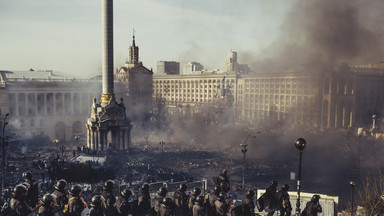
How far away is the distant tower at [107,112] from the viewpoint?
129ft

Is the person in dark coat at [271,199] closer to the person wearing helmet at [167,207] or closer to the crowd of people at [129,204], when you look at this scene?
the crowd of people at [129,204]

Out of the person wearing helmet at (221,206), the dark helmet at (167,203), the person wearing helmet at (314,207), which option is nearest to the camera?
the dark helmet at (167,203)

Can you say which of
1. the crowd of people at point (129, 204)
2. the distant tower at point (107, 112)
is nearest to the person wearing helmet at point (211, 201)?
the crowd of people at point (129, 204)

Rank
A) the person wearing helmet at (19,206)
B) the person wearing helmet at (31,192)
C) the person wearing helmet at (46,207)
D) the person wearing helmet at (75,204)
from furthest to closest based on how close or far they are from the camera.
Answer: the person wearing helmet at (31,192) < the person wearing helmet at (75,204) < the person wearing helmet at (19,206) < the person wearing helmet at (46,207)

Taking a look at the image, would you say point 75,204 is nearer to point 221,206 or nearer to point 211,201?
point 221,206

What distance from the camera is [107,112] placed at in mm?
40344

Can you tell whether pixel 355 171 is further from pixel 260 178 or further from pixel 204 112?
pixel 204 112

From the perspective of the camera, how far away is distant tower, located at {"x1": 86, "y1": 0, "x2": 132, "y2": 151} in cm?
3931

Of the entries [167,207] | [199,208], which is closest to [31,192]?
[167,207]

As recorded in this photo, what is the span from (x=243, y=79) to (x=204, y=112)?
13256mm

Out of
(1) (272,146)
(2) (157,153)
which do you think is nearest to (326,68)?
(1) (272,146)

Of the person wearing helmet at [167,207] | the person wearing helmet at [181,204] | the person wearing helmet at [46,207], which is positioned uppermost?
the person wearing helmet at [46,207]

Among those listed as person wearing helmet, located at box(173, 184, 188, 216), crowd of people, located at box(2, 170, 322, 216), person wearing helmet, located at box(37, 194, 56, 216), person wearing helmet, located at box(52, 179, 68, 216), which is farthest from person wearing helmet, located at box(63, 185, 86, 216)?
person wearing helmet, located at box(173, 184, 188, 216)

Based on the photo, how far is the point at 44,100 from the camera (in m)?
65.8
